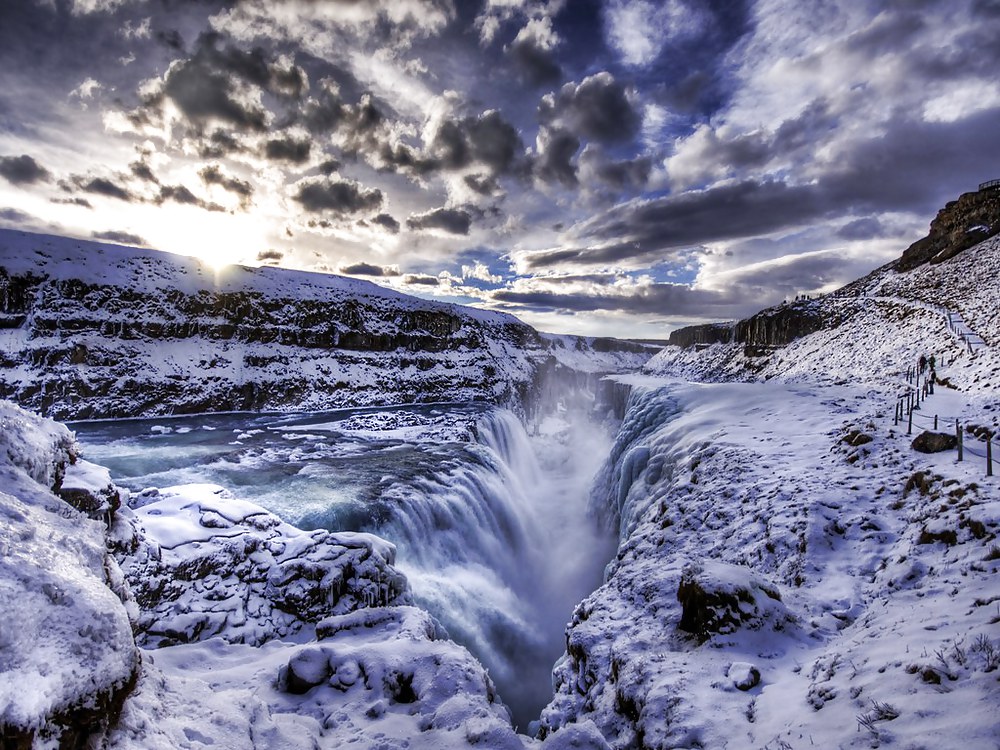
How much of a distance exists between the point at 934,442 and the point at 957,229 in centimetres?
6397

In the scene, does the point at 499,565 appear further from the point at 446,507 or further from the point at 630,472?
the point at 630,472

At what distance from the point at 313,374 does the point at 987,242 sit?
266 feet

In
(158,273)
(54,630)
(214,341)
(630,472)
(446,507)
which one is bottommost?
(446,507)

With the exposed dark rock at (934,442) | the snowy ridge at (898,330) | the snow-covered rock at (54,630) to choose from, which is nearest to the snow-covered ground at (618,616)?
the snow-covered rock at (54,630)

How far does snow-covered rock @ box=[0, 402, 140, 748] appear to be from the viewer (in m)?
2.50

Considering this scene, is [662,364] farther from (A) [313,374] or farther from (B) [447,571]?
(B) [447,571]

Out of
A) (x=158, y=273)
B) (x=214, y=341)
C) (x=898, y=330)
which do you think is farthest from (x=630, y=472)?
(x=158, y=273)

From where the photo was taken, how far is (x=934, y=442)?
10023mm

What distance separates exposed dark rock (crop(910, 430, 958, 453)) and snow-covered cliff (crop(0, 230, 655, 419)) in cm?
5563

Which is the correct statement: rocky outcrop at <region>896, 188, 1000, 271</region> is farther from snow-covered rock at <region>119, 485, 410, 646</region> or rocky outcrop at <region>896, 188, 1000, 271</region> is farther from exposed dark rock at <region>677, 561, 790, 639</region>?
snow-covered rock at <region>119, 485, 410, 646</region>

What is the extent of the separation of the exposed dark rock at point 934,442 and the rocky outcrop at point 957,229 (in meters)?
57.1

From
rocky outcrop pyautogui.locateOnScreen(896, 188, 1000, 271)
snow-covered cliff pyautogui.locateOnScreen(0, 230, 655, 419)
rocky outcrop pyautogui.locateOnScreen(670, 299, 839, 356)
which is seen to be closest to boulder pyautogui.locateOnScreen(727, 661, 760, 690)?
snow-covered cliff pyautogui.locateOnScreen(0, 230, 655, 419)

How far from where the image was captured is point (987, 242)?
146ft

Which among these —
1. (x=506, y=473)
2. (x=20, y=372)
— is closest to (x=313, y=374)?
(x=20, y=372)
